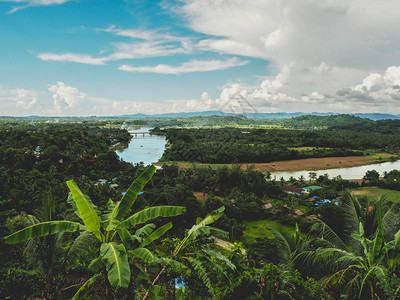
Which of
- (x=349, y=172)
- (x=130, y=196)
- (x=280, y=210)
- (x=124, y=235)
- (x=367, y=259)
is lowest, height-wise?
(x=349, y=172)

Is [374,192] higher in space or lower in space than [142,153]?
lower

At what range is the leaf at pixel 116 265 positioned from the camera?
8.16ft

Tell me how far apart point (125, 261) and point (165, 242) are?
1106 millimetres

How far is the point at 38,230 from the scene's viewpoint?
2980mm

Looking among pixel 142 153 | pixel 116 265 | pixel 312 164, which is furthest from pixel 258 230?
pixel 142 153

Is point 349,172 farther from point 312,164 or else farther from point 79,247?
point 79,247

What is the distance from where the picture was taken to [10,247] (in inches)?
198

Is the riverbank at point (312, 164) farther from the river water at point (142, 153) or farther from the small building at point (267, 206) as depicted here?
the small building at point (267, 206)

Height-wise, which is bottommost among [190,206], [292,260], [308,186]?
[308,186]

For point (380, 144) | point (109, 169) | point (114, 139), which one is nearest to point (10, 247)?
point (109, 169)

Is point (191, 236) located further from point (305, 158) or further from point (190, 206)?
point (305, 158)

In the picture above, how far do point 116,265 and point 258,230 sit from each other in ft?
57.3

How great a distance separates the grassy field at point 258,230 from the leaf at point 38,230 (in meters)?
14.2

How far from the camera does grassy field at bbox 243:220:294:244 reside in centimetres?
1667
